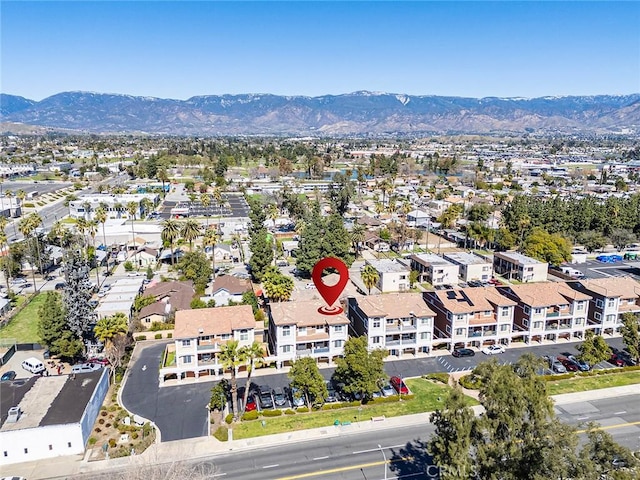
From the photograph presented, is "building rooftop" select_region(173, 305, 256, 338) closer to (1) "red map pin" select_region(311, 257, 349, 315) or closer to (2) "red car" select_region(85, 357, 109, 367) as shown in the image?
(2) "red car" select_region(85, 357, 109, 367)

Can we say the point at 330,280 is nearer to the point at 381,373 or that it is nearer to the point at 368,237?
the point at 381,373

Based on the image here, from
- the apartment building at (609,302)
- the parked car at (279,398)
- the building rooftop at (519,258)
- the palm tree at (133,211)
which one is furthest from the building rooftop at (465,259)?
the palm tree at (133,211)

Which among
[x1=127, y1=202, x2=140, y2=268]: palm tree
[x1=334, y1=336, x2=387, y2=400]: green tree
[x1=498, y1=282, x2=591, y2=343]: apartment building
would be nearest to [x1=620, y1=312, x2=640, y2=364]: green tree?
[x1=498, y1=282, x2=591, y2=343]: apartment building

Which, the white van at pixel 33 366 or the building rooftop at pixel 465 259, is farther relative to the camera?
the building rooftop at pixel 465 259

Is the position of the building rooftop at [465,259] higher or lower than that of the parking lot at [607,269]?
higher

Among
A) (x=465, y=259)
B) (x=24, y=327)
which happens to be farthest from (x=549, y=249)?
(x=24, y=327)

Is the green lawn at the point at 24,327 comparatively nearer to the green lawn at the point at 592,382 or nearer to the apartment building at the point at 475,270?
the green lawn at the point at 592,382

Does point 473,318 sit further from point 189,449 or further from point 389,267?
point 189,449
